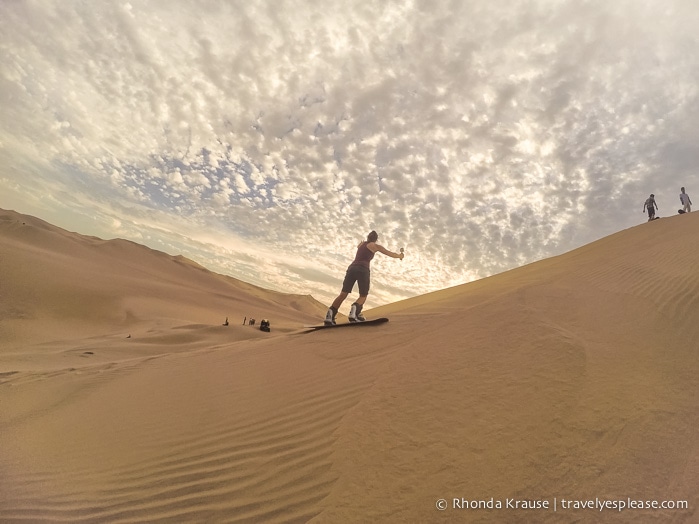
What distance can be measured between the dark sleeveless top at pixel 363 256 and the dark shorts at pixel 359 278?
8 cm

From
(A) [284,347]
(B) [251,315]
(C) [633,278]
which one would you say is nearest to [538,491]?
(A) [284,347]

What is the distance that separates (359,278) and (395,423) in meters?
4.16

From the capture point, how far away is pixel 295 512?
2514 millimetres

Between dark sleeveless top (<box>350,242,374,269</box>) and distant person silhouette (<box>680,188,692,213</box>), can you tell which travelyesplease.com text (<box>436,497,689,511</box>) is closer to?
dark sleeveless top (<box>350,242,374,269</box>)

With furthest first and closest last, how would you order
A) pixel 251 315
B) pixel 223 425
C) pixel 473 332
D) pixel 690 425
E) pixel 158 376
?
1. pixel 251 315
2. pixel 158 376
3. pixel 473 332
4. pixel 223 425
5. pixel 690 425

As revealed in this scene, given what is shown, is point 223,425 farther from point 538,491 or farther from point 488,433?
point 538,491

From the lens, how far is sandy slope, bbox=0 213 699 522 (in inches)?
99.4

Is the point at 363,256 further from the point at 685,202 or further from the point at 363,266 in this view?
the point at 685,202

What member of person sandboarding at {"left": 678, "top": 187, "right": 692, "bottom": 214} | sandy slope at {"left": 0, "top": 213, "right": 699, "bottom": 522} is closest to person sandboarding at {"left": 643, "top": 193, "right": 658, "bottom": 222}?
person sandboarding at {"left": 678, "top": 187, "right": 692, "bottom": 214}

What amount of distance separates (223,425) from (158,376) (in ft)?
8.54

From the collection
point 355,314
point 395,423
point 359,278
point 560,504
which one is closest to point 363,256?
point 359,278

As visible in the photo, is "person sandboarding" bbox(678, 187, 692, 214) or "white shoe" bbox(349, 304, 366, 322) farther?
"person sandboarding" bbox(678, 187, 692, 214)

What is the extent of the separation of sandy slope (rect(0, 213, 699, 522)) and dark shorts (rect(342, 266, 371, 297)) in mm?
1229

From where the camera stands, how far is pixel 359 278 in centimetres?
735
